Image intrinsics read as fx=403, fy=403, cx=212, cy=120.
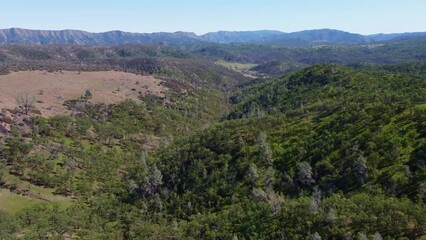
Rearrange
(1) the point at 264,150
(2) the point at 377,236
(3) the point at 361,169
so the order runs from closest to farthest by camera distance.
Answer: (2) the point at 377,236 → (3) the point at 361,169 → (1) the point at 264,150

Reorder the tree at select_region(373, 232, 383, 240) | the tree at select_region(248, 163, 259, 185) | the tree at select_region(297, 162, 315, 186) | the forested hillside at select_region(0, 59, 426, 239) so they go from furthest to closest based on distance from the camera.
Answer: the tree at select_region(248, 163, 259, 185), the tree at select_region(297, 162, 315, 186), the forested hillside at select_region(0, 59, 426, 239), the tree at select_region(373, 232, 383, 240)

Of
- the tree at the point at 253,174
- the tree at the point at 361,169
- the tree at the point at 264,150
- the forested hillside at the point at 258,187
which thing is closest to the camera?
the forested hillside at the point at 258,187

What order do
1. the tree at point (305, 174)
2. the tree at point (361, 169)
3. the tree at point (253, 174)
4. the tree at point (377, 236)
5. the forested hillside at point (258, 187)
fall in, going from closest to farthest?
1. the tree at point (377, 236)
2. the forested hillside at point (258, 187)
3. the tree at point (361, 169)
4. the tree at point (305, 174)
5. the tree at point (253, 174)

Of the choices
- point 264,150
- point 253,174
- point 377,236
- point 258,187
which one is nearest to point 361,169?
point 258,187

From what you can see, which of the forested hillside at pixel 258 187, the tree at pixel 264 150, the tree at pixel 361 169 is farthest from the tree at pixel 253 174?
the tree at pixel 361 169

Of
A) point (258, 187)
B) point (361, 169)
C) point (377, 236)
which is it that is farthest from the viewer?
point (258, 187)

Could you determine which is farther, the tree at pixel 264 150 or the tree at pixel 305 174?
the tree at pixel 264 150

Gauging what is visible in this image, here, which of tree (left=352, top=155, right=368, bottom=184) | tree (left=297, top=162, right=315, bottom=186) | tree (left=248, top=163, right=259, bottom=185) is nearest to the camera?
tree (left=352, top=155, right=368, bottom=184)

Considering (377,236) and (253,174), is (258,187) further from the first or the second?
(377,236)

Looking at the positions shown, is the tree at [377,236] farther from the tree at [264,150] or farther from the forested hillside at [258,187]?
the tree at [264,150]

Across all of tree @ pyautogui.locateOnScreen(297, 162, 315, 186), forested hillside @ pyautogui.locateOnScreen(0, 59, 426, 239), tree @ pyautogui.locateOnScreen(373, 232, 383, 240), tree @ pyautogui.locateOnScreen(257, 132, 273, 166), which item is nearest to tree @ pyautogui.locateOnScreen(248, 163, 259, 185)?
forested hillside @ pyautogui.locateOnScreen(0, 59, 426, 239)

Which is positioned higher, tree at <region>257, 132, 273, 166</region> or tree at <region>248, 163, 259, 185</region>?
tree at <region>257, 132, 273, 166</region>

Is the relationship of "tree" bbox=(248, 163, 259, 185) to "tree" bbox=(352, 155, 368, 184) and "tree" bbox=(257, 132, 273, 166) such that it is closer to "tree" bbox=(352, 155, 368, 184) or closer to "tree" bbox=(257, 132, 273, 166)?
"tree" bbox=(257, 132, 273, 166)

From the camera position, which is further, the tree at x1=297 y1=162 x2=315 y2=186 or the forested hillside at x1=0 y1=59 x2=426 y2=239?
the tree at x1=297 y1=162 x2=315 y2=186
